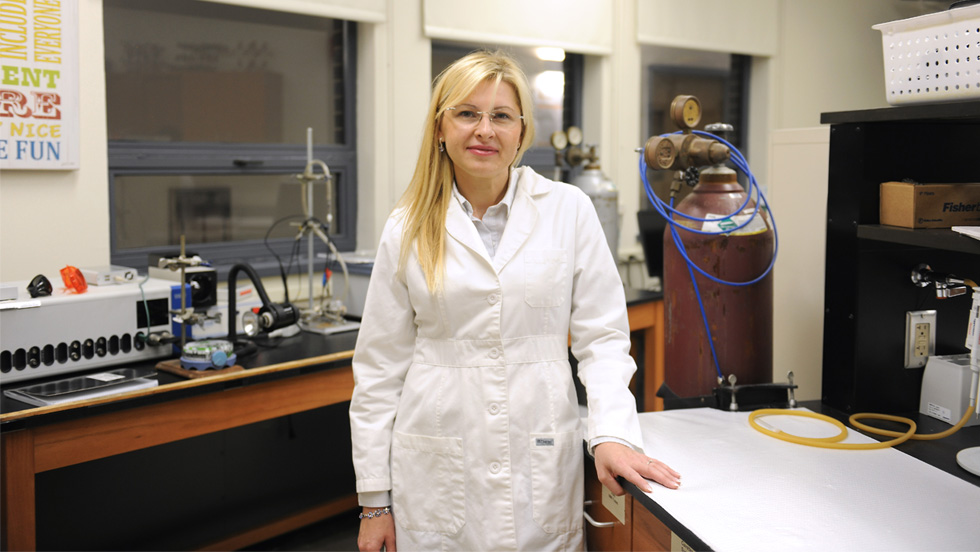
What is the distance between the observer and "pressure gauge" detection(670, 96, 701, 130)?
6.48ft

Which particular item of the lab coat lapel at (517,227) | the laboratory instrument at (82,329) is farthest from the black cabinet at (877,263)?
the laboratory instrument at (82,329)

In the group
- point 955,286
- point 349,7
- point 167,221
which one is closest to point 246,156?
point 167,221

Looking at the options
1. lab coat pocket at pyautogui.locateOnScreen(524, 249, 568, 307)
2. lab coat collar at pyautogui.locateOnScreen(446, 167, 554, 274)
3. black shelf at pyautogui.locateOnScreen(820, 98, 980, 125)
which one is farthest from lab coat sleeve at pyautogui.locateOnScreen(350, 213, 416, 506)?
black shelf at pyautogui.locateOnScreen(820, 98, 980, 125)

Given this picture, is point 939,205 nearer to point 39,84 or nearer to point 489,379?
point 489,379

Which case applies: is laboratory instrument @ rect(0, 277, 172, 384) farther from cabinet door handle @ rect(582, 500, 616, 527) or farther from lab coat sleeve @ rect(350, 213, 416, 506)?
cabinet door handle @ rect(582, 500, 616, 527)

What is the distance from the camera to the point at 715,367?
194 centimetres

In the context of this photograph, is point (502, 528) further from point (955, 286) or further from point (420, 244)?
point (955, 286)

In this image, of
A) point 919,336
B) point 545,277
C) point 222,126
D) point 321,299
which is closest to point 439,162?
point 545,277

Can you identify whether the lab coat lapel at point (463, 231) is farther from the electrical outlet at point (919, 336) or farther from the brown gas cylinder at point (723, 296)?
the electrical outlet at point (919, 336)

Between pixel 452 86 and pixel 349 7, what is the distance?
1.96 meters

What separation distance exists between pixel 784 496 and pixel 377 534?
73 cm

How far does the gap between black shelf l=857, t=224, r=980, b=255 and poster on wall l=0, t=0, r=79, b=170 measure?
2292mm

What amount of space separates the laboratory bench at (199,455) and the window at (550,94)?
1034 mm

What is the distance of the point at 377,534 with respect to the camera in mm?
1547
